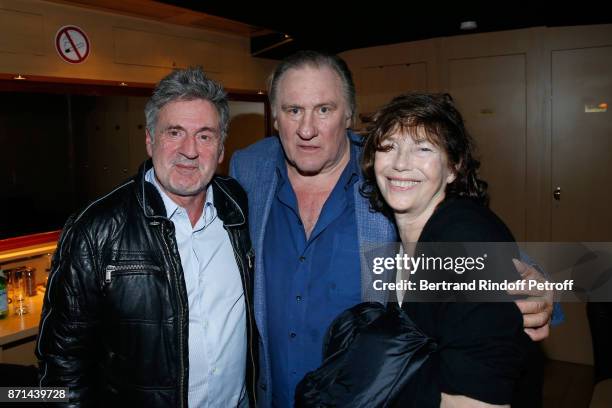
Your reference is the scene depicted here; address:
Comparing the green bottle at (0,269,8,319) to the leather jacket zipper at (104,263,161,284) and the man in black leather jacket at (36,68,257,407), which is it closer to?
the man in black leather jacket at (36,68,257,407)

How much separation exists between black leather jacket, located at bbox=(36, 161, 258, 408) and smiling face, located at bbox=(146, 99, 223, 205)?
0.11 meters

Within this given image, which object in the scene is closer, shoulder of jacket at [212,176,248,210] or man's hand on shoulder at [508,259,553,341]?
man's hand on shoulder at [508,259,553,341]

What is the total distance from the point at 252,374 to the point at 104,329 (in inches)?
23.2

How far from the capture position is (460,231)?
1170 mm

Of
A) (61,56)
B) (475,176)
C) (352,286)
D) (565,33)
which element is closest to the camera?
(475,176)

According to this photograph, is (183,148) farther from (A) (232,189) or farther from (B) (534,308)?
(B) (534,308)

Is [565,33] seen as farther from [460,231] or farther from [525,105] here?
[460,231]

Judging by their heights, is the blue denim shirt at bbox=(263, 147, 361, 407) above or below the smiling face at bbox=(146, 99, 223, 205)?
below

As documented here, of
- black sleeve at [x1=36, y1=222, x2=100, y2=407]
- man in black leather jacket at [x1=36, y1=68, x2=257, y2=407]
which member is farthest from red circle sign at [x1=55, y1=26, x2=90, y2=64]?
black sleeve at [x1=36, y1=222, x2=100, y2=407]

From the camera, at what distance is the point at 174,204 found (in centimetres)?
166

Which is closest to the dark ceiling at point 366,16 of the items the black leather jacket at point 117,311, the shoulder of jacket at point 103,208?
the shoulder of jacket at point 103,208

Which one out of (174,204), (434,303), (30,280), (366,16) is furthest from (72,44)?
(434,303)

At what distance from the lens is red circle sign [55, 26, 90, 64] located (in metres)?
3.22

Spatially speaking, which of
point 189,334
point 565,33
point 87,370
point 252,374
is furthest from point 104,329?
point 565,33
